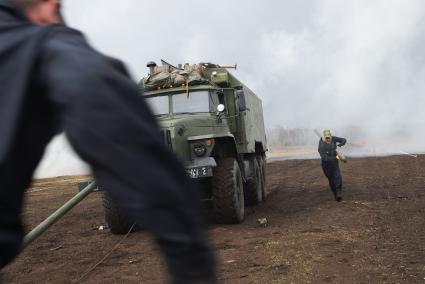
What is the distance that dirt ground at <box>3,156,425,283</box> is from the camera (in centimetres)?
564

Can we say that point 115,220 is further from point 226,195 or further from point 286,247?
point 286,247

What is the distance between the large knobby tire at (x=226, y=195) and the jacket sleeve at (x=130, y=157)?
7.49m

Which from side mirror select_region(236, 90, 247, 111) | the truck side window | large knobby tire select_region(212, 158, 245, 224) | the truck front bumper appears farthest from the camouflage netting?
the truck front bumper

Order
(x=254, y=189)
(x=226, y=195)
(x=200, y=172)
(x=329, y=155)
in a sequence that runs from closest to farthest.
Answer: (x=200, y=172), (x=226, y=195), (x=254, y=189), (x=329, y=155)

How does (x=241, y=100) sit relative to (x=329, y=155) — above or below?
above

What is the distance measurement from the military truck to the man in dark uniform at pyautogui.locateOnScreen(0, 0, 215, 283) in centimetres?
649

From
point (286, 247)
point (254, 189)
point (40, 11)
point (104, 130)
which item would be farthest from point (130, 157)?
point (254, 189)

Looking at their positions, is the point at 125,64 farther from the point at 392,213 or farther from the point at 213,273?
the point at 392,213

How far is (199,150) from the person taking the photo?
8648 mm

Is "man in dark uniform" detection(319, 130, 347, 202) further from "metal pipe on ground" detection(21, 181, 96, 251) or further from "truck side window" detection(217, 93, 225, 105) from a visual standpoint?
"metal pipe on ground" detection(21, 181, 96, 251)

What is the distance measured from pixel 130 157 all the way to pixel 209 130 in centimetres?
817

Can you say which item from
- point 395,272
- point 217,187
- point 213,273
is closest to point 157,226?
point 213,273

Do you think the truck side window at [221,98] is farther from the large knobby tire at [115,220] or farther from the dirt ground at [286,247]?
the large knobby tire at [115,220]

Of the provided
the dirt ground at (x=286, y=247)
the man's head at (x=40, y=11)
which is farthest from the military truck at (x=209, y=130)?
the man's head at (x=40, y=11)
